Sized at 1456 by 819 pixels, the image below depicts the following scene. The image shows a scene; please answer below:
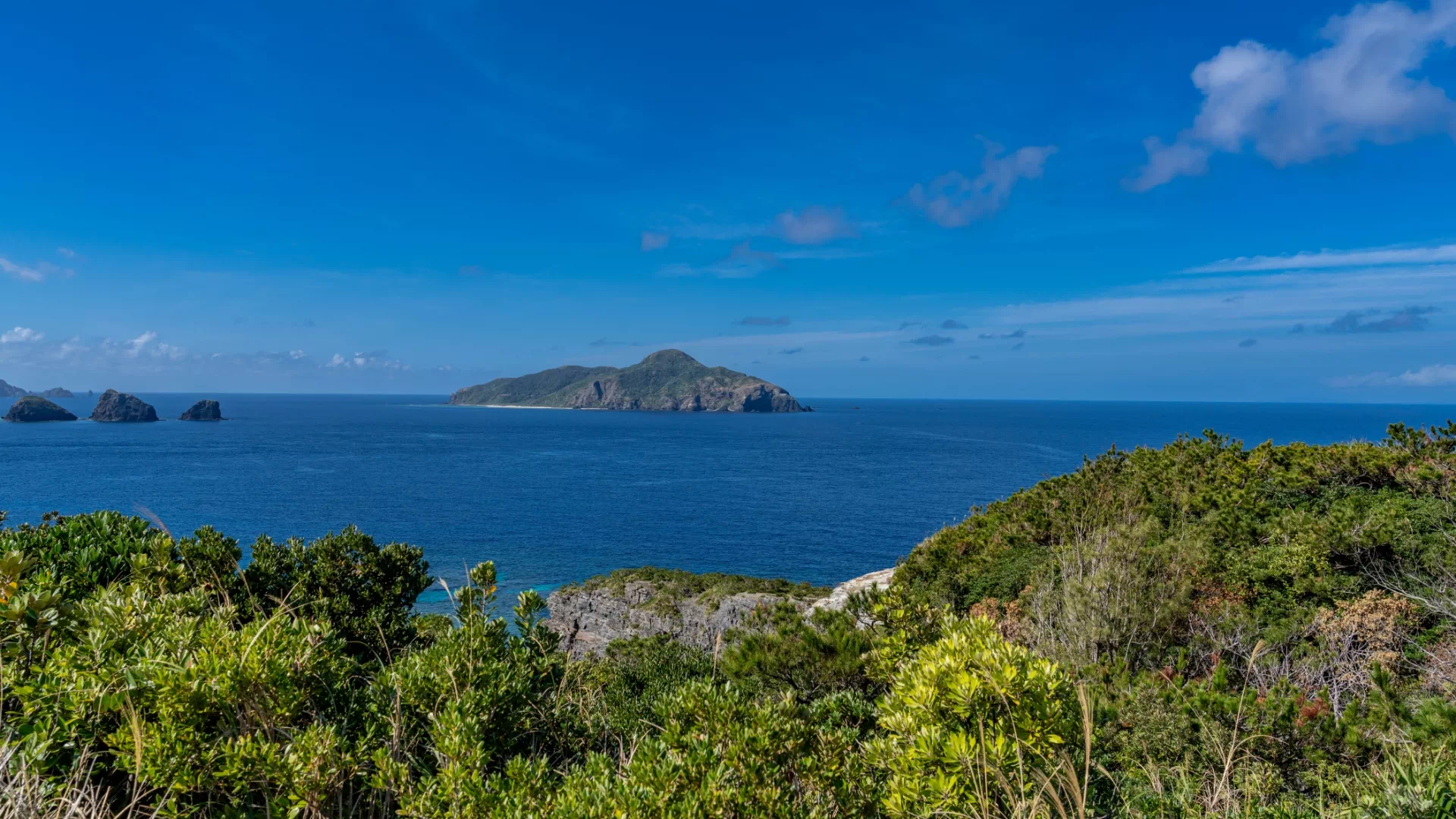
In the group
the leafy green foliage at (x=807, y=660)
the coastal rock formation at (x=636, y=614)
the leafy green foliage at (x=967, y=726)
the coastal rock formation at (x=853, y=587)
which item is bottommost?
the coastal rock formation at (x=636, y=614)

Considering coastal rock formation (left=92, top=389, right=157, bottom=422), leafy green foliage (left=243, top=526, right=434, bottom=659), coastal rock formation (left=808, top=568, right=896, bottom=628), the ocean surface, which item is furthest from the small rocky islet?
leafy green foliage (left=243, top=526, right=434, bottom=659)

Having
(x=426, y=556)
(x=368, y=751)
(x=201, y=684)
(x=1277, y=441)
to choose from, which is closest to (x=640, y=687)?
(x=368, y=751)

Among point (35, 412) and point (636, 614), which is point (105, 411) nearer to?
point (35, 412)

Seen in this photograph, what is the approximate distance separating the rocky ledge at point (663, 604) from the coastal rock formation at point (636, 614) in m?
0.03

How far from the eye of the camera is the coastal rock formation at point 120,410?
535 ft

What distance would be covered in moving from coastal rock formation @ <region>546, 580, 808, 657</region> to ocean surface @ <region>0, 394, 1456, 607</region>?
790cm

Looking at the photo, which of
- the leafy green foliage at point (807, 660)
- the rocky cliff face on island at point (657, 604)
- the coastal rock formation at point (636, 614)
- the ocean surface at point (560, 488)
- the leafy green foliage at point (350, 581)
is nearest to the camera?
the leafy green foliage at point (807, 660)

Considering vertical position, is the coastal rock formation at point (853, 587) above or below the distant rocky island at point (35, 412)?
below

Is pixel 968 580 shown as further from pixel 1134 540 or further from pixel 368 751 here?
pixel 368 751

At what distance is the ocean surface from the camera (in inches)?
1908

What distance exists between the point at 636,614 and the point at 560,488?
147ft

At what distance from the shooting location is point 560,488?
A: 237ft

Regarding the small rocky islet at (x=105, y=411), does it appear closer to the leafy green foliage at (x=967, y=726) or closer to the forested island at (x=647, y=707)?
the forested island at (x=647, y=707)

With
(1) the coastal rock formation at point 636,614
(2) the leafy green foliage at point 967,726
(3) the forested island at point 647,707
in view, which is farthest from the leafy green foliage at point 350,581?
(1) the coastal rock formation at point 636,614
